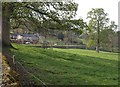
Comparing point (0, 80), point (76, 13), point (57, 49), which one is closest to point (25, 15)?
point (76, 13)

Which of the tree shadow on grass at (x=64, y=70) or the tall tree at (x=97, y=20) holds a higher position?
the tall tree at (x=97, y=20)

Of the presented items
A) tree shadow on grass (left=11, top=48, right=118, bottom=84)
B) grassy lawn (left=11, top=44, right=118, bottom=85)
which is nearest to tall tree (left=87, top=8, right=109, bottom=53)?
grassy lawn (left=11, top=44, right=118, bottom=85)

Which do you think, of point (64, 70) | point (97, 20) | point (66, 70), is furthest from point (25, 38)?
point (97, 20)

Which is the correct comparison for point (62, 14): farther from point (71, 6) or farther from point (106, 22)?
point (106, 22)

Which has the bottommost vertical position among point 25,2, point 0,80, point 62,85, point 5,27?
point 62,85

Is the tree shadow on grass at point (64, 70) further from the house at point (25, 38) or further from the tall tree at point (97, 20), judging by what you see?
the tall tree at point (97, 20)

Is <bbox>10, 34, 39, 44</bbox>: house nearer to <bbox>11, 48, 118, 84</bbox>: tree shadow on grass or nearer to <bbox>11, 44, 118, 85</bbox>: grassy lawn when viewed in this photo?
<bbox>11, 44, 118, 85</bbox>: grassy lawn

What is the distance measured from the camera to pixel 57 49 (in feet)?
54.5

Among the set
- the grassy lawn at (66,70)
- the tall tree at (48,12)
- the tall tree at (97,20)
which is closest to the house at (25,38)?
the grassy lawn at (66,70)

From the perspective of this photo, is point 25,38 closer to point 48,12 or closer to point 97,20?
point 48,12

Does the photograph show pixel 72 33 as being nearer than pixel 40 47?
Yes

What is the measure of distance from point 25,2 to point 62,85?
6.12 metres

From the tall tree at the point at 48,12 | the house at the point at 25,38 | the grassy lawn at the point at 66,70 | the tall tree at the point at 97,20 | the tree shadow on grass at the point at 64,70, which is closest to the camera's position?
the grassy lawn at the point at 66,70

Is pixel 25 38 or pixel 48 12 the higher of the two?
pixel 48 12
